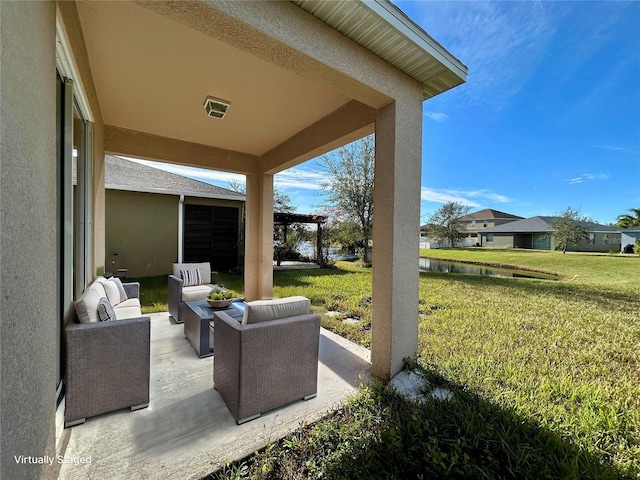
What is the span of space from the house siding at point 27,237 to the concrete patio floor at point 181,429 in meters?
0.43

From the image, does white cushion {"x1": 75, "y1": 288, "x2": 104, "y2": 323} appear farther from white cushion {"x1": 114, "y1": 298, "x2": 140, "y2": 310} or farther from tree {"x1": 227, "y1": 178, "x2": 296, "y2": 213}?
tree {"x1": 227, "y1": 178, "x2": 296, "y2": 213}

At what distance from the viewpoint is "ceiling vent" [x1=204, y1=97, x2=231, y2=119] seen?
3.70 metres

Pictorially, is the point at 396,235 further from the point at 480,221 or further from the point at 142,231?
the point at 480,221

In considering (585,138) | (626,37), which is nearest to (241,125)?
(626,37)

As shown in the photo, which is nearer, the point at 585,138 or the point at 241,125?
the point at 241,125

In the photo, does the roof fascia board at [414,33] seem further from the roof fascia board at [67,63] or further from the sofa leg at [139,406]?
the sofa leg at [139,406]

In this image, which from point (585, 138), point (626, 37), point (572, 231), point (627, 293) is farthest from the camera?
point (572, 231)

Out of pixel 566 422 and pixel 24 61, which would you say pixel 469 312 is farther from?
pixel 24 61

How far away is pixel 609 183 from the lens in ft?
109

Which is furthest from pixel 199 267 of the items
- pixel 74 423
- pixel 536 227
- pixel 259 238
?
pixel 536 227

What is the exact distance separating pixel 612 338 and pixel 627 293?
5.72 m

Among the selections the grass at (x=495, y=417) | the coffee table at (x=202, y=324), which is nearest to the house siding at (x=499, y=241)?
the grass at (x=495, y=417)

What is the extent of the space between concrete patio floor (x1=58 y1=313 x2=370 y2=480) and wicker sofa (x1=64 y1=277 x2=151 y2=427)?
5.3 inches

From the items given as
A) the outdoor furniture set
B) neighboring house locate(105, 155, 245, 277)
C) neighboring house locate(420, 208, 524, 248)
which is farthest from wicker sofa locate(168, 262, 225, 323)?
neighboring house locate(420, 208, 524, 248)
